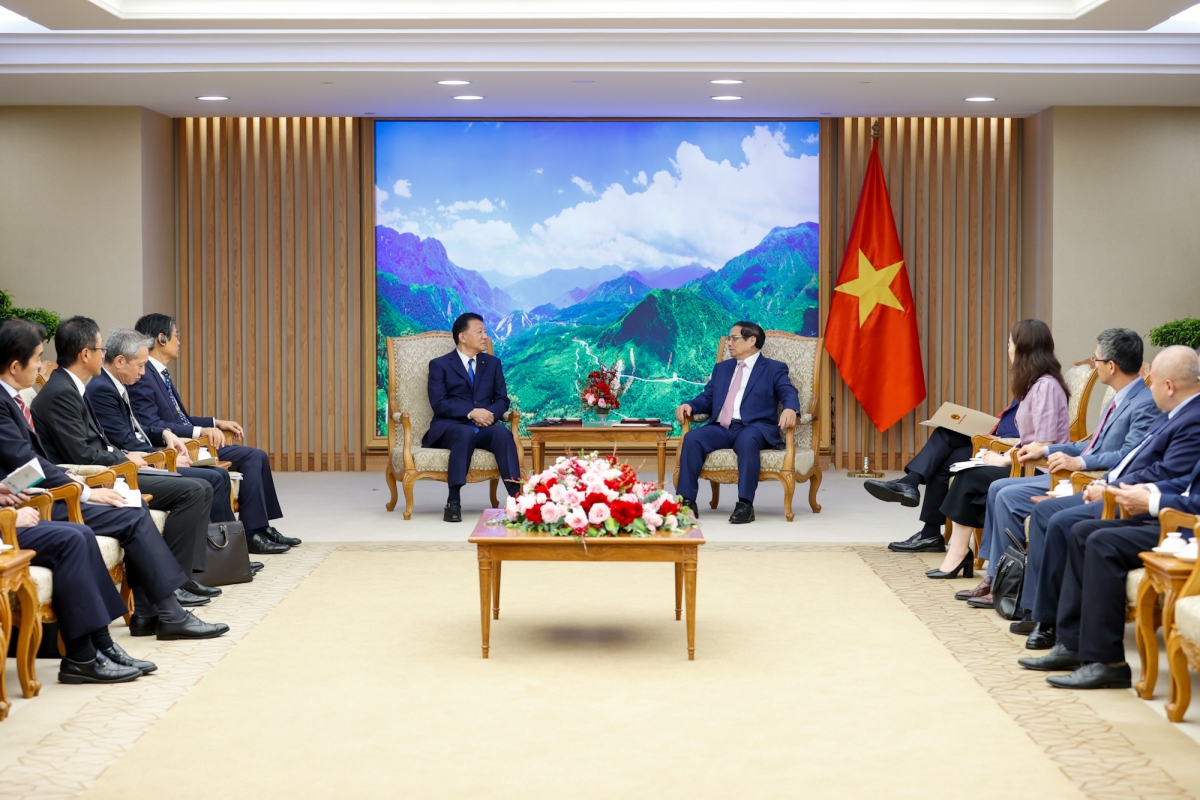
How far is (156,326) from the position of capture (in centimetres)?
720

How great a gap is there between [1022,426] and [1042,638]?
71.0 inches

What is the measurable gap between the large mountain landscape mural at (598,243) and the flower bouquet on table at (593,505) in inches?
254

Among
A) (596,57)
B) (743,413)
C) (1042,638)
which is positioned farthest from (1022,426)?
(596,57)

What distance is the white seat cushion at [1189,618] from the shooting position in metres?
3.91

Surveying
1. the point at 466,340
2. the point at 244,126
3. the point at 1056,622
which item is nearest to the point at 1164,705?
the point at 1056,622

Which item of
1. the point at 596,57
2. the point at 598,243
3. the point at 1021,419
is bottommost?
the point at 1021,419

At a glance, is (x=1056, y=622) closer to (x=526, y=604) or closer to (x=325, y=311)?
(x=526, y=604)

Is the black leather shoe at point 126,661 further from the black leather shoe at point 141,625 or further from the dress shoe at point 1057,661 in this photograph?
the dress shoe at point 1057,661

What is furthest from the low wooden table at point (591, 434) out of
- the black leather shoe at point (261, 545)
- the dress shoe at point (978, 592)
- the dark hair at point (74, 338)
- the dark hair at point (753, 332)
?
the dark hair at point (74, 338)

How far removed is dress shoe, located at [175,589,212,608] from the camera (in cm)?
591

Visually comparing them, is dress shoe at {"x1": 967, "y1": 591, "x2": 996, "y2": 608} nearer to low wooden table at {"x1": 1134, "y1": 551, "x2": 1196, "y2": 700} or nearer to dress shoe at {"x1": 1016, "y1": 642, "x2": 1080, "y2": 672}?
dress shoe at {"x1": 1016, "y1": 642, "x2": 1080, "y2": 672}


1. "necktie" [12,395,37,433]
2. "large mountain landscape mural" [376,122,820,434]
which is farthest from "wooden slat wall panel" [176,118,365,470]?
"necktie" [12,395,37,433]

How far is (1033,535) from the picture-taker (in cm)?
541

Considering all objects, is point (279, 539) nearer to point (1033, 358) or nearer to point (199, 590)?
point (199, 590)
